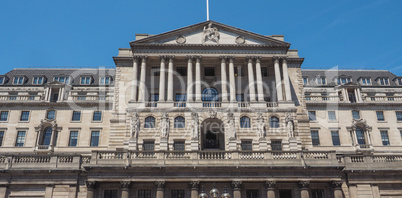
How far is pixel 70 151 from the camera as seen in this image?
54.4 meters

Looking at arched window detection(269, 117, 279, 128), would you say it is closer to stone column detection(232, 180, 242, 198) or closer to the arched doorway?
the arched doorway

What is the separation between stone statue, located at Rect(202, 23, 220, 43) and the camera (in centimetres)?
4980

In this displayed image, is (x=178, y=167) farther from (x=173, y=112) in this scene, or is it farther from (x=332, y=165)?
(x=332, y=165)

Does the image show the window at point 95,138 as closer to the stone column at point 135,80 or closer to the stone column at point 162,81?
the stone column at point 135,80

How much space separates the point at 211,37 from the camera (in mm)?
49969

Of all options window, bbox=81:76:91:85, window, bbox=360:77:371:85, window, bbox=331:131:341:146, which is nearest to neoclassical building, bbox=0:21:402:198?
window, bbox=331:131:341:146

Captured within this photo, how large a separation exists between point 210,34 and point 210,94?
9.04m

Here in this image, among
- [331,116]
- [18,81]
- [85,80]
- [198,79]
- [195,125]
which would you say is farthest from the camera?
[85,80]

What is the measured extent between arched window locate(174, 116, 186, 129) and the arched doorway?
260 centimetres

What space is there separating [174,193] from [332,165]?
679 inches

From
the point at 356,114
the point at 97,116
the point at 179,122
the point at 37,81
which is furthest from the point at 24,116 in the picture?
the point at 356,114

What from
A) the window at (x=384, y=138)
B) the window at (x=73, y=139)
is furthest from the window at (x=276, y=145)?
the window at (x=73, y=139)

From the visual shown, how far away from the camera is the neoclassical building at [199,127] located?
35375mm

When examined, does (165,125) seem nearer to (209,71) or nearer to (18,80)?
(209,71)
